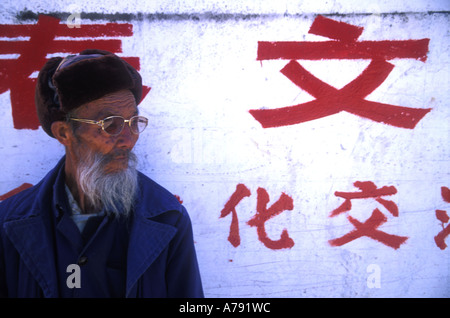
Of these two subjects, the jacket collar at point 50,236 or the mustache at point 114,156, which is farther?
the mustache at point 114,156

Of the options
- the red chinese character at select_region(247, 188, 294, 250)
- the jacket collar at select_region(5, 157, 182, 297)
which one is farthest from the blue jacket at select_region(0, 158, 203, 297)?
the red chinese character at select_region(247, 188, 294, 250)

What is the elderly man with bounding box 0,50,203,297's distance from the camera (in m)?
1.69

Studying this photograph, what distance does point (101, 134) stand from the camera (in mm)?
1807

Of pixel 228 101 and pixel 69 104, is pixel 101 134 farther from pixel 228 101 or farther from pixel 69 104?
pixel 228 101

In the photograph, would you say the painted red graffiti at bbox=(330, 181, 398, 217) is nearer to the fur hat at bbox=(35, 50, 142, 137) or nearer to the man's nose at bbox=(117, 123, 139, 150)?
the man's nose at bbox=(117, 123, 139, 150)

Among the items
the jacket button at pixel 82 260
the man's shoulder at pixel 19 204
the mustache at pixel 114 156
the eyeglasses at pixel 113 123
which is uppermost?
the eyeglasses at pixel 113 123

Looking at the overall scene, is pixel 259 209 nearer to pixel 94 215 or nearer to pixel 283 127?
pixel 283 127

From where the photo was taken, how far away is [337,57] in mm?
2434

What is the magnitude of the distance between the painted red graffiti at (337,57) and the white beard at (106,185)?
1.04 metres

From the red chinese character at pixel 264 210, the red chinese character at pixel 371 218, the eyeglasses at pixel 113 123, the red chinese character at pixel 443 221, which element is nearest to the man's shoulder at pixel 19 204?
the eyeglasses at pixel 113 123

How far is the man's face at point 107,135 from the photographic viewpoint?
70.6 inches

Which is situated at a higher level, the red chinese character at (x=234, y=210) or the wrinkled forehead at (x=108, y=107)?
the wrinkled forehead at (x=108, y=107)

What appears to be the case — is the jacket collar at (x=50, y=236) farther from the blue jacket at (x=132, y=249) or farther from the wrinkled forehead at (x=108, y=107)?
the wrinkled forehead at (x=108, y=107)
